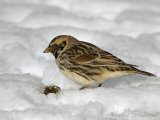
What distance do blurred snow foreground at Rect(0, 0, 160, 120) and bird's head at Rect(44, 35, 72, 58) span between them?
0.31 meters

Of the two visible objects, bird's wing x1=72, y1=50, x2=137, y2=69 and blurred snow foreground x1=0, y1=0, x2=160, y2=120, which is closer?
blurred snow foreground x1=0, y1=0, x2=160, y2=120

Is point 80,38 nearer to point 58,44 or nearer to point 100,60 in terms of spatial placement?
point 58,44

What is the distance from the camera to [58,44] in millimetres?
7344

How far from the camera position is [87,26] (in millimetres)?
9586

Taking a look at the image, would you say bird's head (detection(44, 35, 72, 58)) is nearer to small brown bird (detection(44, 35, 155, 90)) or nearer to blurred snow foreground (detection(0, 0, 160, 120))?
small brown bird (detection(44, 35, 155, 90))

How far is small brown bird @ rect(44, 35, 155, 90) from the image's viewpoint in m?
6.95

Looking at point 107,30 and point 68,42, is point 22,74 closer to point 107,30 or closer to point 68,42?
point 68,42

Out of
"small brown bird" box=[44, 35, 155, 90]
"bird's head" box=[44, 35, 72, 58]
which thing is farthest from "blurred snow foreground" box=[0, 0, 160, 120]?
"bird's head" box=[44, 35, 72, 58]

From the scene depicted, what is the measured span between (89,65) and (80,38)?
6.45 feet

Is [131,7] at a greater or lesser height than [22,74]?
greater

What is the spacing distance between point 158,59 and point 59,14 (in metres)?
2.39

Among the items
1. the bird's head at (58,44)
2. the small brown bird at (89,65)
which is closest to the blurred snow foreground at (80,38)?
the small brown bird at (89,65)

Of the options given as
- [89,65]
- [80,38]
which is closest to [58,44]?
[89,65]

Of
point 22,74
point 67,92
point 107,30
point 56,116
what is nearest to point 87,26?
point 107,30
